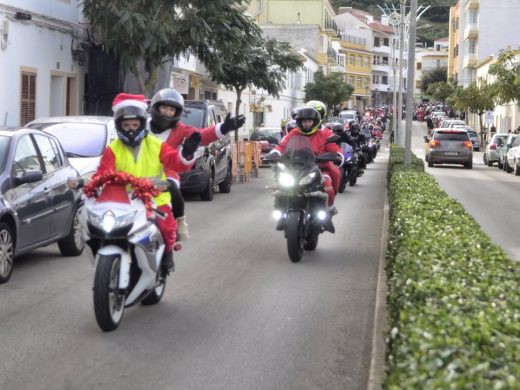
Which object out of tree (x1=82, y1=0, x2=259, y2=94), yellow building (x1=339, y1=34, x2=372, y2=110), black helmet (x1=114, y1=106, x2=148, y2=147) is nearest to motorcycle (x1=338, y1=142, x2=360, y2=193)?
tree (x1=82, y1=0, x2=259, y2=94)

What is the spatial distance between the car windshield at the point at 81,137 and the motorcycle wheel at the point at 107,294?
21.5ft

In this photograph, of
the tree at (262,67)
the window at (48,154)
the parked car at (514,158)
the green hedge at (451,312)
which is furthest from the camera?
the tree at (262,67)

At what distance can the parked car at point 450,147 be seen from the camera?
36.3m

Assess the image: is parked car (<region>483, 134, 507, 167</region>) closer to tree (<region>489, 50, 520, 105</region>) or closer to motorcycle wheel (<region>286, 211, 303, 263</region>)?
tree (<region>489, 50, 520, 105</region>)

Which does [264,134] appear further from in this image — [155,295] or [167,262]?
[167,262]

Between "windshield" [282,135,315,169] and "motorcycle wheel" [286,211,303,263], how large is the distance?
59 centimetres

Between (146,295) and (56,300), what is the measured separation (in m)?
1.23

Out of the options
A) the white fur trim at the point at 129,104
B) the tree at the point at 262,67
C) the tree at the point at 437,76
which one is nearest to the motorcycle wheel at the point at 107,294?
the white fur trim at the point at 129,104

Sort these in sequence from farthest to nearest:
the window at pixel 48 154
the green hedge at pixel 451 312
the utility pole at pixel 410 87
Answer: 1. the utility pole at pixel 410 87
2. the window at pixel 48 154
3. the green hedge at pixel 451 312

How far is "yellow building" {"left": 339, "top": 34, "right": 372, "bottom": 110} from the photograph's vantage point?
121 metres

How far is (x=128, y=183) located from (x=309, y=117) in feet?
14.7

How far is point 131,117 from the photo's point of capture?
23.6ft

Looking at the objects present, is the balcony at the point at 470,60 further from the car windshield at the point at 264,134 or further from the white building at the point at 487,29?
the car windshield at the point at 264,134

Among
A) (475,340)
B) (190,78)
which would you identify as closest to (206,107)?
(475,340)
